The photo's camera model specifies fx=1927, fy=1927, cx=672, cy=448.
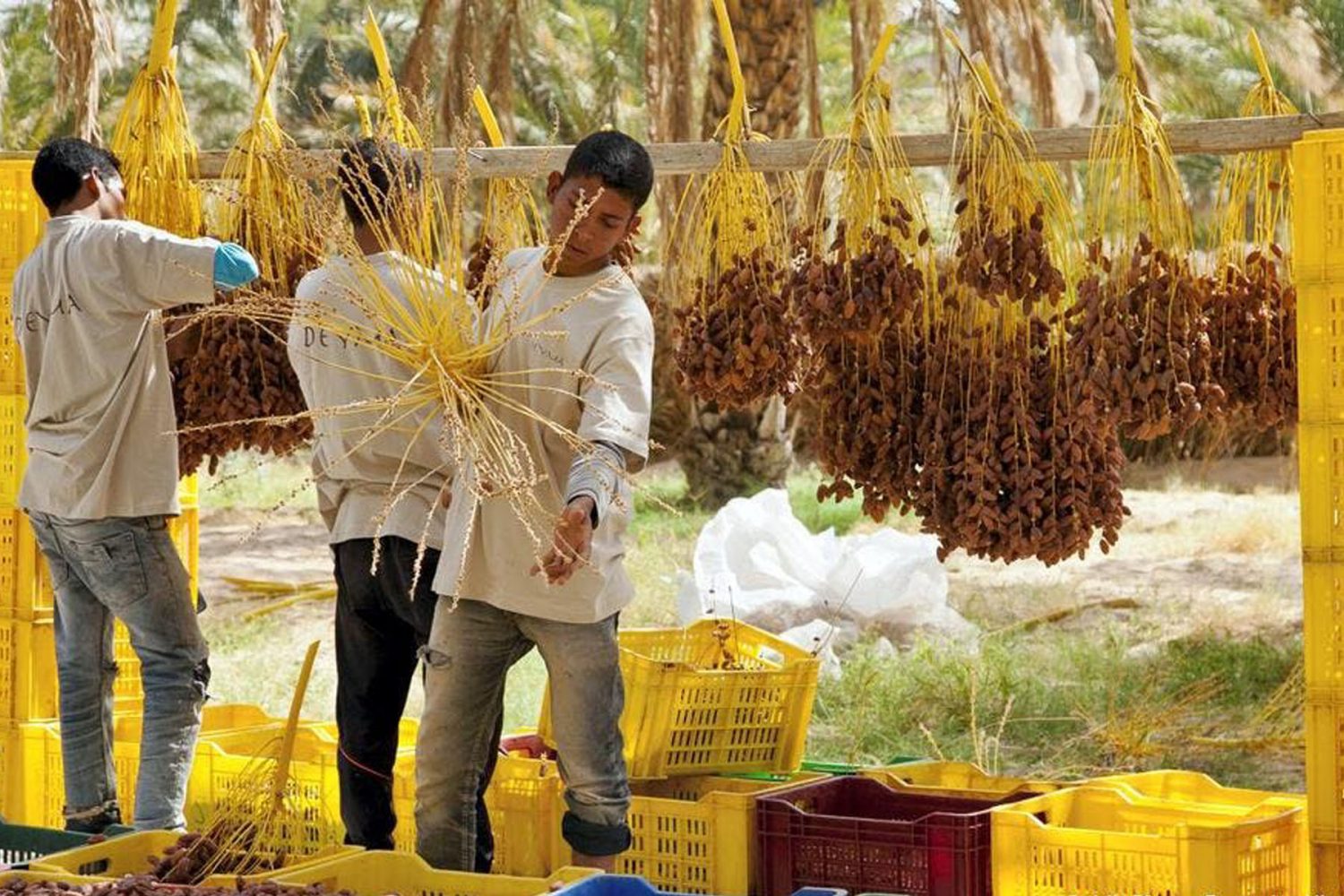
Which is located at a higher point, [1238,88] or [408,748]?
[1238,88]

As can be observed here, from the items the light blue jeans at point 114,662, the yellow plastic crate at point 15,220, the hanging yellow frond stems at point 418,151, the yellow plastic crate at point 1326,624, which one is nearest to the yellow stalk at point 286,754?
the light blue jeans at point 114,662

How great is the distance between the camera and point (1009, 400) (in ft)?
15.7

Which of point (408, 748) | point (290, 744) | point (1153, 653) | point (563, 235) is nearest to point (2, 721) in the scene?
point (408, 748)

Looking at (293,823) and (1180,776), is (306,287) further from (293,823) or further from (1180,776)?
(1180,776)

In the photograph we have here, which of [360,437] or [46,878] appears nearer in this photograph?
[46,878]

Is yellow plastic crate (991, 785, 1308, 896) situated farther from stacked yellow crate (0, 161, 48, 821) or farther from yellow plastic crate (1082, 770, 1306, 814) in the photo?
stacked yellow crate (0, 161, 48, 821)

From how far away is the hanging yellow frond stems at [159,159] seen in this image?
5258 millimetres

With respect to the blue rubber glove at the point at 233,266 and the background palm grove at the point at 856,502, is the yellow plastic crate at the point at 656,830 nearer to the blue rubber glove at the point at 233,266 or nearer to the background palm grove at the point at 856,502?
the background palm grove at the point at 856,502

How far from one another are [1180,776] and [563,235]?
218 centimetres

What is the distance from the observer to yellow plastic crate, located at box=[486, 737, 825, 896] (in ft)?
15.1

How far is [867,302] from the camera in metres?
4.67

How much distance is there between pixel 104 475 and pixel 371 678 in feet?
2.90

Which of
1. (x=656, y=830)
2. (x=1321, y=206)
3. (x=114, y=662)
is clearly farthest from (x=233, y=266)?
(x=1321, y=206)

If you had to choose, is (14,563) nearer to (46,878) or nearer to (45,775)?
(45,775)
